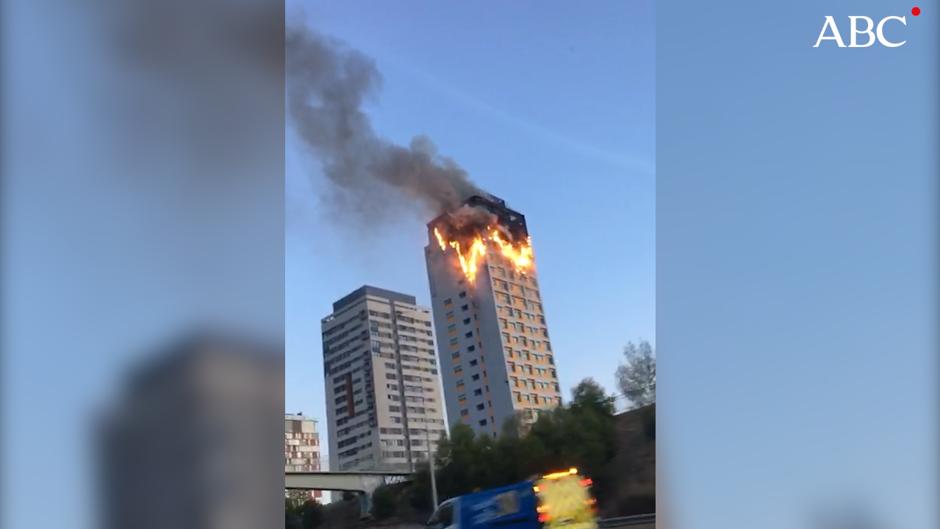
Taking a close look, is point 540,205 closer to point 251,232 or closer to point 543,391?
point 543,391

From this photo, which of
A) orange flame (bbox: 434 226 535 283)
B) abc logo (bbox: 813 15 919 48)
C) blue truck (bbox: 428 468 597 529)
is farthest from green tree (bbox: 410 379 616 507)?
abc logo (bbox: 813 15 919 48)

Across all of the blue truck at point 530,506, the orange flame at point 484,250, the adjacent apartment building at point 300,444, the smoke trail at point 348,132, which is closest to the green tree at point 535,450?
the blue truck at point 530,506

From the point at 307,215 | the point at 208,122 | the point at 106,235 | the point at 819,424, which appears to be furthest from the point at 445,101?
the point at 819,424

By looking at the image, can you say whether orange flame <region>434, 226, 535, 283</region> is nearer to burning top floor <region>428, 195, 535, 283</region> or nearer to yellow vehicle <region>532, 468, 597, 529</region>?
burning top floor <region>428, 195, 535, 283</region>

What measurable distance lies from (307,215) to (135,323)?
520mm

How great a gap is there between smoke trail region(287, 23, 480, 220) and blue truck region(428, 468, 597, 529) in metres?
0.84

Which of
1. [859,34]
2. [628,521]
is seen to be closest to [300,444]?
[628,521]

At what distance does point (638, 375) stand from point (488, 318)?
1.53 ft

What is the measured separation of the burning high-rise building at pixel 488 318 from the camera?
6.88 ft

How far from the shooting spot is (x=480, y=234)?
216 centimetres

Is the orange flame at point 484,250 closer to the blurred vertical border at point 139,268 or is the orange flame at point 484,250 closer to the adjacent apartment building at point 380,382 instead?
the adjacent apartment building at point 380,382

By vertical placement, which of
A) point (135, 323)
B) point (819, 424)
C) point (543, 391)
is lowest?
point (819, 424)

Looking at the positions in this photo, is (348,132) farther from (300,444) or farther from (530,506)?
(530,506)

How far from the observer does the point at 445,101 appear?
2.18m
